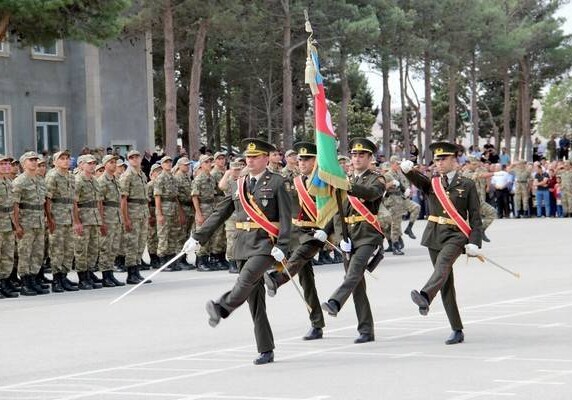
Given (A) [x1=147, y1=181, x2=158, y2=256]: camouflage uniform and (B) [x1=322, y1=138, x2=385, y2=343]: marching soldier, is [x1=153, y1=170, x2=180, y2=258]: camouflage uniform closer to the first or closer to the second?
(A) [x1=147, y1=181, x2=158, y2=256]: camouflage uniform

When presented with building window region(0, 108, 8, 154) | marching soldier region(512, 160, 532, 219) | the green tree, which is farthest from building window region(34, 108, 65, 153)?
marching soldier region(512, 160, 532, 219)

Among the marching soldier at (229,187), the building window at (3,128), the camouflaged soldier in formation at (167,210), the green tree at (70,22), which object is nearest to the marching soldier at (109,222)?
the marching soldier at (229,187)

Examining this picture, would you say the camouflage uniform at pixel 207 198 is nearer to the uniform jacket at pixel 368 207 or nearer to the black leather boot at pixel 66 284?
the black leather boot at pixel 66 284

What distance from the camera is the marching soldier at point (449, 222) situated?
12820mm

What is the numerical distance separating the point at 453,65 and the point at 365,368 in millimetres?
58289

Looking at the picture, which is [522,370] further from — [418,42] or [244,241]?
[418,42]

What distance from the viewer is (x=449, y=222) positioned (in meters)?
13.1

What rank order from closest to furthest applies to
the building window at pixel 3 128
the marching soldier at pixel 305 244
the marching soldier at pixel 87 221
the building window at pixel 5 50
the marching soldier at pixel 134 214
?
the marching soldier at pixel 305 244 < the marching soldier at pixel 87 221 < the marching soldier at pixel 134 214 < the building window at pixel 5 50 < the building window at pixel 3 128

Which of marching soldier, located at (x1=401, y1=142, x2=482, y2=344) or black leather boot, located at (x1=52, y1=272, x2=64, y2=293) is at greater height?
marching soldier, located at (x1=401, y1=142, x2=482, y2=344)

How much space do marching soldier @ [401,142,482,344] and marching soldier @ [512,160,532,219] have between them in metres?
27.6

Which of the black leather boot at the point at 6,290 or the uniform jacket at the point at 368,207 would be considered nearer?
the uniform jacket at the point at 368,207

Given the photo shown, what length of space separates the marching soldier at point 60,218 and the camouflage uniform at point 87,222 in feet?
0.48

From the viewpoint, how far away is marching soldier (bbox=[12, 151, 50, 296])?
60.1ft

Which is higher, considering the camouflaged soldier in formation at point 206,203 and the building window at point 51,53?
the building window at point 51,53
